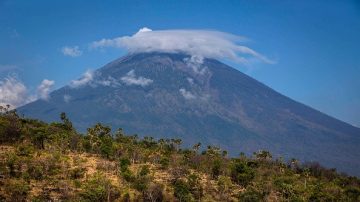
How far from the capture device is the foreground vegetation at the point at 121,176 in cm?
9575

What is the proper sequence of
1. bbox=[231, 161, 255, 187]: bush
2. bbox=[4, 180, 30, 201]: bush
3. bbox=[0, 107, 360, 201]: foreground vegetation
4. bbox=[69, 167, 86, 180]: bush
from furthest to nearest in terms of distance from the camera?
bbox=[231, 161, 255, 187]: bush, bbox=[69, 167, 86, 180]: bush, bbox=[0, 107, 360, 201]: foreground vegetation, bbox=[4, 180, 30, 201]: bush

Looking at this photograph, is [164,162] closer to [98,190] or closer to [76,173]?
[76,173]

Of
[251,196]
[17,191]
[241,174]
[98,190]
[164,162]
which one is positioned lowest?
[17,191]

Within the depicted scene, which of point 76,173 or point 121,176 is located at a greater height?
point 121,176

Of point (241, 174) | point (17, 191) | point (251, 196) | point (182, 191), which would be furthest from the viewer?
point (241, 174)

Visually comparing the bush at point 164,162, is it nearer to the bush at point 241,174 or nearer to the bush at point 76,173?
the bush at point 241,174

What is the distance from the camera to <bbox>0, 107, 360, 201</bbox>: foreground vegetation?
95.8 m

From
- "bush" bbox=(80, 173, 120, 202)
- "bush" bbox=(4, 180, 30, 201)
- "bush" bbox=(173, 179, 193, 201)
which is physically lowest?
"bush" bbox=(4, 180, 30, 201)

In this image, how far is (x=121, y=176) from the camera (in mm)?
105875

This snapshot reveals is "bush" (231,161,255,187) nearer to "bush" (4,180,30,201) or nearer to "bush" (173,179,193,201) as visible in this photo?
"bush" (173,179,193,201)

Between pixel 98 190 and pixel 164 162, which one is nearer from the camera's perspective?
pixel 98 190

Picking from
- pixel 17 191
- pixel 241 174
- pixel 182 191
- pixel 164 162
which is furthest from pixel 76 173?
pixel 241 174

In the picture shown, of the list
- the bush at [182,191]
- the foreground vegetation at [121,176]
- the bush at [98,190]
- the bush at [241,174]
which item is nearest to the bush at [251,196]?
the foreground vegetation at [121,176]

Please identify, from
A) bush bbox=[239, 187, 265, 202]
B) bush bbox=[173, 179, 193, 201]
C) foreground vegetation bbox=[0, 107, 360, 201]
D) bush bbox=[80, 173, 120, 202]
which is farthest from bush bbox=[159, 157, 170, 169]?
bush bbox=[239, 187, 265, 202]
